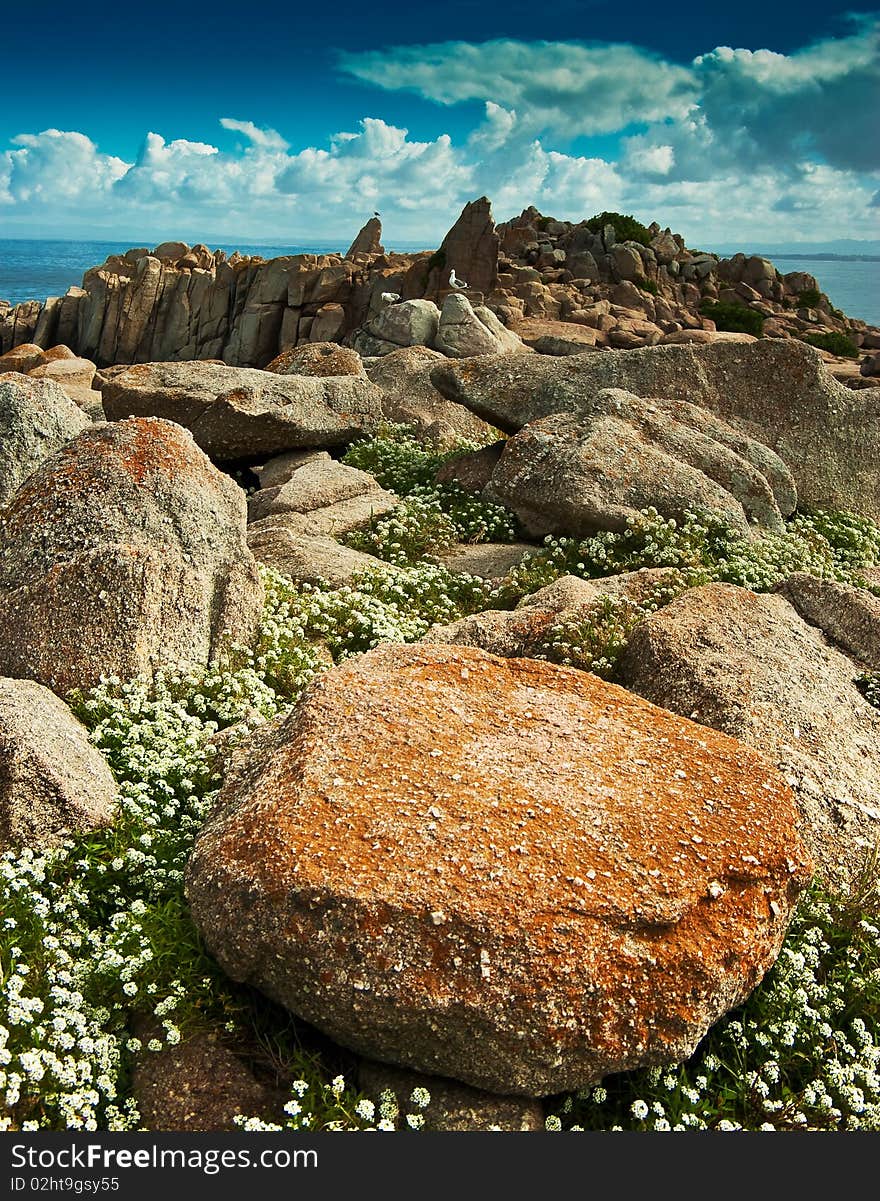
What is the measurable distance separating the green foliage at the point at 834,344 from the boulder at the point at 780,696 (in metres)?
51.3

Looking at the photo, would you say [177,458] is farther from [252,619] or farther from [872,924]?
[872,924]

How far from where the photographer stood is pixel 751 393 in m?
15.6

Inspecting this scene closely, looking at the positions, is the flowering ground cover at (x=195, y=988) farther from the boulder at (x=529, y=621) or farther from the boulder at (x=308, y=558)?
the boulder at (x=308, y=558)

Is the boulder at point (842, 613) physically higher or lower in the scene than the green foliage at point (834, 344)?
higher

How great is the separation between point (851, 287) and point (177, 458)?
477 feet

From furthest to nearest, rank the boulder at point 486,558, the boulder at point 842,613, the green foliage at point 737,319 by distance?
the green foliage at point 737,319, the boulder at point 486,558, the boulder at point 842,613

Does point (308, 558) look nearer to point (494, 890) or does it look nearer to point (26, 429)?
point (26, 429)

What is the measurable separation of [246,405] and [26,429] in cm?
383

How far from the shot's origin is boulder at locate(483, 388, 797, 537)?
1235 centimetres

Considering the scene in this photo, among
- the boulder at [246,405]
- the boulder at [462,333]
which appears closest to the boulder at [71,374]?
the boulder at [246,405]

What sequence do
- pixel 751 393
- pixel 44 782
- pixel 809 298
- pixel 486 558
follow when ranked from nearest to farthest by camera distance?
pixel 44 782 < pixel 486 558 < pixel 751 393 < pixel 809 298

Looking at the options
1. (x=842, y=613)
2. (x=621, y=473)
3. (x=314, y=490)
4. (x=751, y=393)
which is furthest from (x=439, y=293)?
(x=842, y=613)

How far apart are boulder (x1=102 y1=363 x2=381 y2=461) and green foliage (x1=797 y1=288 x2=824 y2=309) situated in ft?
185

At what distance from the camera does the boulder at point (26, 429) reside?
11.8 metres
